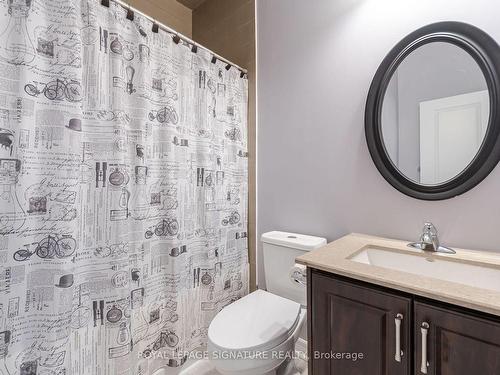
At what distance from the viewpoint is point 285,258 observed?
1.50 m

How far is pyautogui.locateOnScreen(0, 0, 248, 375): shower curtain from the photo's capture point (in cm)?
92

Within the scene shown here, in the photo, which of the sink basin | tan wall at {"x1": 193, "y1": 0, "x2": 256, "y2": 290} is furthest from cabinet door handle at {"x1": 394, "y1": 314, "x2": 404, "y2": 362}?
tan wall at {"x1": 193, "y1": 0, "x2": 256, "y2": 290}

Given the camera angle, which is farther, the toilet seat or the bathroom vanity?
the toilet seat

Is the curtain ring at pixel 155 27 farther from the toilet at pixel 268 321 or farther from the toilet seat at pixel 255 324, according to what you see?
the toilet seat at pixel 255 324

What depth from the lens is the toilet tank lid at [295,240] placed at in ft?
4.66

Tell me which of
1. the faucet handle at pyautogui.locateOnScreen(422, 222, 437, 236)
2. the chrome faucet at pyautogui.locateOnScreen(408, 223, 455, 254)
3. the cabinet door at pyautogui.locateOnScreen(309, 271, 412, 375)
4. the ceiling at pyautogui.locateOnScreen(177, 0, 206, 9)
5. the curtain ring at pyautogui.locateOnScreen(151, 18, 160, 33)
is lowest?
the cabinet door at pyautogui.locateOnScreen(309, 271, 412, 375)

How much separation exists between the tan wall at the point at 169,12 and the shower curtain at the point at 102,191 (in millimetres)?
791

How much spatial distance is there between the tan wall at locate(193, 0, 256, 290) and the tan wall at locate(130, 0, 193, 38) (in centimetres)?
24

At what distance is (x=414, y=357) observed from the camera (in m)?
0.77

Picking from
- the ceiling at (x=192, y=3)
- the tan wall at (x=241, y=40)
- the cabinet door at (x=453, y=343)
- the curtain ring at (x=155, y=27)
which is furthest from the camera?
the ceiling at (x=192, y=3)

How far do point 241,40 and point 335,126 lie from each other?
1067 millimetres

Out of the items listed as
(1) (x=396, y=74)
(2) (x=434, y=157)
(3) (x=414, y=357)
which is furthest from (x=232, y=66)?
(3) (x=414, y=357)

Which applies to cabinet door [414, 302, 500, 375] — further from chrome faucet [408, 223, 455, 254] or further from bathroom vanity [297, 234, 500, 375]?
chrome faucet [408, 223, 455, 254]

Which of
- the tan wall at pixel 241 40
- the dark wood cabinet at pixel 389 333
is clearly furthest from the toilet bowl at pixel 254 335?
the tan wall at pixel 241 40
